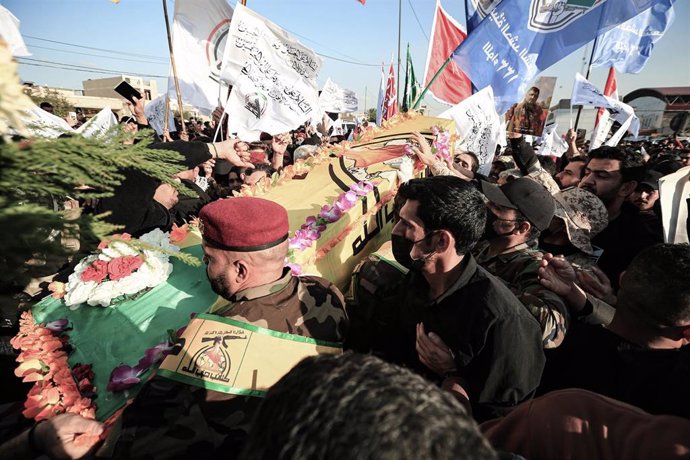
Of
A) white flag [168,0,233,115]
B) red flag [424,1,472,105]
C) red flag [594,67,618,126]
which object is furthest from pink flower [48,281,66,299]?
red flag [594,67,618,126]

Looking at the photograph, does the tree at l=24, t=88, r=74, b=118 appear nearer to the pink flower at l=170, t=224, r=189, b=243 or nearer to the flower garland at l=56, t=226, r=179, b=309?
the flower garland at l=56, t=226, r=179, b=309

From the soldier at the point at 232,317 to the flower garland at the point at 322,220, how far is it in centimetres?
61

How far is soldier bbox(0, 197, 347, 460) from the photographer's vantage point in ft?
3.92

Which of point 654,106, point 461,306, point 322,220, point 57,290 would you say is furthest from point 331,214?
point 654,106

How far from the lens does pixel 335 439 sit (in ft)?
1.74

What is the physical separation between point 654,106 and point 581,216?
39922 mm

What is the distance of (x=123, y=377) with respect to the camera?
1580 millimetres

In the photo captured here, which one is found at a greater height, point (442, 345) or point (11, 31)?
point (11, 31)

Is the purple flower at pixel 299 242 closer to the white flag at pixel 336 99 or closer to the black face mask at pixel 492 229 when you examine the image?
the black face mask at pixel 492 229

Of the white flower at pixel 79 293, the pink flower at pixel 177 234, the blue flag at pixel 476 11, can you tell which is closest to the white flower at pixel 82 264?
the white flower at pixel 79 293

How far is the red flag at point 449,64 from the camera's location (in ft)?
18.3

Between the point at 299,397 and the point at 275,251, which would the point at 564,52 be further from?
the point at 299,397

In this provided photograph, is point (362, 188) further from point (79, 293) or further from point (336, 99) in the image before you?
point (336, 99)

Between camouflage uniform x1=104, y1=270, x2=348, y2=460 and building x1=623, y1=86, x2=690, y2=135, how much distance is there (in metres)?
38.4
